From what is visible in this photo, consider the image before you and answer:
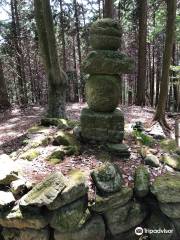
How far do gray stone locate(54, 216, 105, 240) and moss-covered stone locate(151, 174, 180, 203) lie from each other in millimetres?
974

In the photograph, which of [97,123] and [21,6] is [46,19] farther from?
[21,6]

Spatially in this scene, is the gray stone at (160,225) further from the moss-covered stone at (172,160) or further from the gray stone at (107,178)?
the moss-covered stone at (172,160)

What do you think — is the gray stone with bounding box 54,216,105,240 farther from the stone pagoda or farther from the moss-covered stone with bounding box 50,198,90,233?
the stone pagoda

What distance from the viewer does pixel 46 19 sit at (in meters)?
7.93

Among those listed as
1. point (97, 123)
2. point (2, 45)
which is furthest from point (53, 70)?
point (2, 45)

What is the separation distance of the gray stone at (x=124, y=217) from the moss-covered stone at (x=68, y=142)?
5.21ft

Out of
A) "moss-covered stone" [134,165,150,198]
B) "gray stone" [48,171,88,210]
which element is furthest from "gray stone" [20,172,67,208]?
"moss-covered stone" [134,165,150,198]

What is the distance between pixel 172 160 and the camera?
5570mm

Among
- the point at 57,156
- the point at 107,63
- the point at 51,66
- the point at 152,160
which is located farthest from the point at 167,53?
the point at 57,156

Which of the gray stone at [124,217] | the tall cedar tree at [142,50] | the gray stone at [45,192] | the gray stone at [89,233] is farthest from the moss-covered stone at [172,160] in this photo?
the tall cedar tree at [142,50]

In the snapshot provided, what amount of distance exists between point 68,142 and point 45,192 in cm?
191

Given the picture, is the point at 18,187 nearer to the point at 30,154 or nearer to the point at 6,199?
the point at 6,199

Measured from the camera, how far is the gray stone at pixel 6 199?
4.26 metres

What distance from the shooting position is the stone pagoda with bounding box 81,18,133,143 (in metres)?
5.68
